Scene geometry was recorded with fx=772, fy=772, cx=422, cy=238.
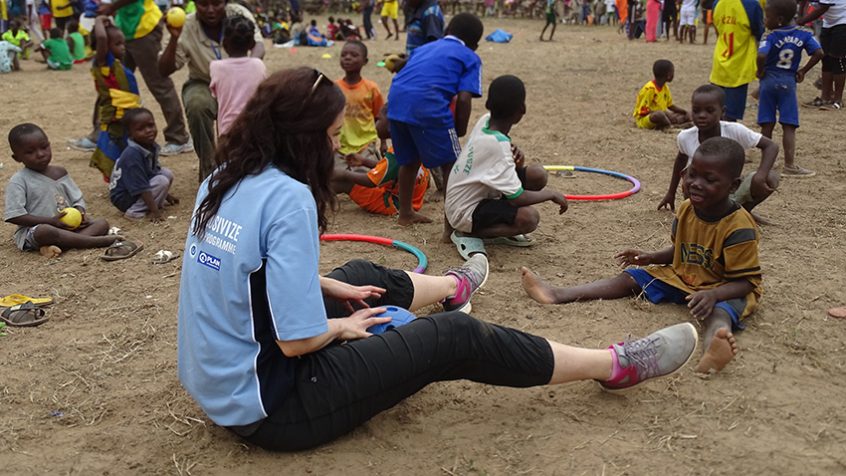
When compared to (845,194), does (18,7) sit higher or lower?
higher

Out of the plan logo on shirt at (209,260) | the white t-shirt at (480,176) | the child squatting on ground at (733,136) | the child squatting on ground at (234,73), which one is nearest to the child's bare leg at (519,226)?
the white t-shirt at (480,176)

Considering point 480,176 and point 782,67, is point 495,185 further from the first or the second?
point 782,67

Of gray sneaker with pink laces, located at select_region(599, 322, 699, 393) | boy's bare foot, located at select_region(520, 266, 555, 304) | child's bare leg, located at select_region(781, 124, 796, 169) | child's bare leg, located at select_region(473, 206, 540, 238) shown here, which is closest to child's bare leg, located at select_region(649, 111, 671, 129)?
child's bare leg, located at select_region(781, 124, 796, 169)

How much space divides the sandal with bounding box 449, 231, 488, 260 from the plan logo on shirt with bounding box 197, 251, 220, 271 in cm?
266

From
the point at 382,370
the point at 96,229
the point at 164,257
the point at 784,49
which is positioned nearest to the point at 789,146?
the point at 784,49

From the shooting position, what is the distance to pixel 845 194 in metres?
6.58

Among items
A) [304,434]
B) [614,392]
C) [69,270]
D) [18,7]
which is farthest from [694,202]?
[18,7]

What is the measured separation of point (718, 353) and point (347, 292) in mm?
1718

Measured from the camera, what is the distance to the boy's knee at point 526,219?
521 cm

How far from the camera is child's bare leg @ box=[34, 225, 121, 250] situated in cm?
562

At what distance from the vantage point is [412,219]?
6.18 metres

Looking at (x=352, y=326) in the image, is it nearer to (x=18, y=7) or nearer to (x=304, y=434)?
(x=304, y=434)

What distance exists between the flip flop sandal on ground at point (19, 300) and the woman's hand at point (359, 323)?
103 inches

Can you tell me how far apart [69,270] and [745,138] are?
4.84 metres
